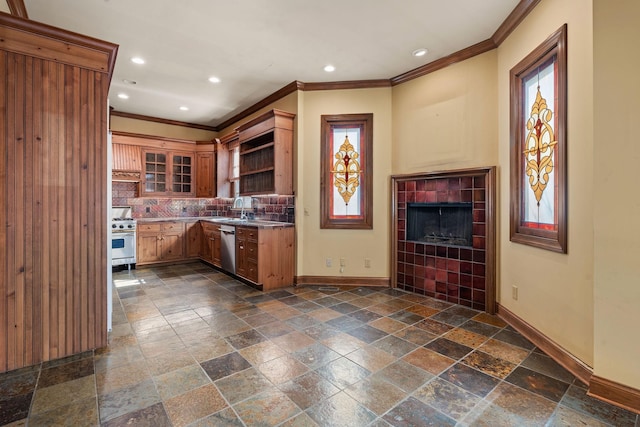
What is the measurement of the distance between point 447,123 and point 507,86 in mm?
734

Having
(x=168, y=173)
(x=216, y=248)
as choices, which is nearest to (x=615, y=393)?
(x=216, y=248)

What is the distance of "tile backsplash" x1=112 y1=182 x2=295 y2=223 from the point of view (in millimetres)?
4875

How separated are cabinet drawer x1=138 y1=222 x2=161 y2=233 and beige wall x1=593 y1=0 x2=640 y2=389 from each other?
243 inches

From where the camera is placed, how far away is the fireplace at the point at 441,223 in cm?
370

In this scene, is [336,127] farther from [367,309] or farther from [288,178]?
[367,309]

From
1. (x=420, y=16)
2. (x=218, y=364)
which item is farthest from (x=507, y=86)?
(x=218, y=364)

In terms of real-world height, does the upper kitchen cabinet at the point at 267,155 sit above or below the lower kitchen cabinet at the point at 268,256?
above

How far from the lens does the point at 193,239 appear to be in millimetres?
6188

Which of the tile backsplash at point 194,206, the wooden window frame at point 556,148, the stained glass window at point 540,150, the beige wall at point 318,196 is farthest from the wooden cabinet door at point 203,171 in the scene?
the stained glass window at point 540,150

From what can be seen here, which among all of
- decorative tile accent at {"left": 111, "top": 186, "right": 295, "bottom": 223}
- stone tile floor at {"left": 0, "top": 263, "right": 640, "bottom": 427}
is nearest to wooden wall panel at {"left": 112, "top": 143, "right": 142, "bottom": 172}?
decorative tile accent at {"left": 111, "top": 186, "right": 295, "bottom": 223}

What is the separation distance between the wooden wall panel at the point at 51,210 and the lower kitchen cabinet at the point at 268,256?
1.92 metres

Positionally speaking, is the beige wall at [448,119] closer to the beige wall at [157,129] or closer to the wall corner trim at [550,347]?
the wall corner trim at [550,347]

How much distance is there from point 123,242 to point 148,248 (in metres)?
0.44

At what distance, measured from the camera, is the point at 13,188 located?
7.12ft
